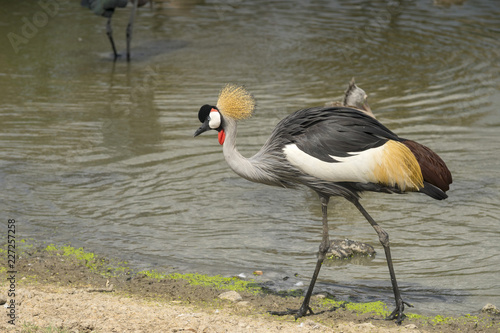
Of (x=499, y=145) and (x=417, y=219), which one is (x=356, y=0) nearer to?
(x=499, y=145)

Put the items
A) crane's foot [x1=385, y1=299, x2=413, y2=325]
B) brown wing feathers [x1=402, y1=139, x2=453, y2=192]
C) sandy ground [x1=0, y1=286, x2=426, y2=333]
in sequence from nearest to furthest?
sandy ground [x1=0, y1=286, x2=426, y2=333]
crane's foot [x1=385, y1=299, x2=413, y2=325]
brown wing feathers [x1=402, y1=139, x2=453, y2=192]

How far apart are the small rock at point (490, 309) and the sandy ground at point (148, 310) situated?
0.25 feet

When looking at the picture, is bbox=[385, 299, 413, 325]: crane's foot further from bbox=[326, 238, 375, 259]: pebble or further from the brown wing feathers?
bbox=[326, 238, 375, 259]: pebble

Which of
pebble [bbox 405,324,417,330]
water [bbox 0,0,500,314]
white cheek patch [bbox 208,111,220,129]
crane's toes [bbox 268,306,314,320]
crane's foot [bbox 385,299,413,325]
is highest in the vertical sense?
white cheek patch [bbox 208,111,220,129]

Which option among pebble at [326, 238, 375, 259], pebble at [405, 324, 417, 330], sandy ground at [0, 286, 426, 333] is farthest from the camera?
pebble at [326, 238, 375, 259]

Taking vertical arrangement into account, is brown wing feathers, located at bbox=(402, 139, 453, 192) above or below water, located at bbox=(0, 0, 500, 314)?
above

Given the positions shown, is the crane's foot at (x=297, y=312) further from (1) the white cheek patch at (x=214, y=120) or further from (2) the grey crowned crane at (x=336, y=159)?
(1) the white cheek patch at (x=214, y=120)

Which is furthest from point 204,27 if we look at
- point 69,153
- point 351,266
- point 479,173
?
point 351,266

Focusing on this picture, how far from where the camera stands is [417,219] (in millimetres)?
7004

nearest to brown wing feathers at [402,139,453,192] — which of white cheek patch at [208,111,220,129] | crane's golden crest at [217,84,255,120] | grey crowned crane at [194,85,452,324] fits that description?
grey crowned crane at [194,85,452,324]

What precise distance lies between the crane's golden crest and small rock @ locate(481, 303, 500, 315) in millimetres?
2153

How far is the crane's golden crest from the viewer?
537cm

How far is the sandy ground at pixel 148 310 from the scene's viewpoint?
4.70 m

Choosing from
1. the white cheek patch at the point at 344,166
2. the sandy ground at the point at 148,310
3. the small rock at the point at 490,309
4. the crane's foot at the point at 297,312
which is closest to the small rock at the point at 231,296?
the sandy ground at the point at 148,310
